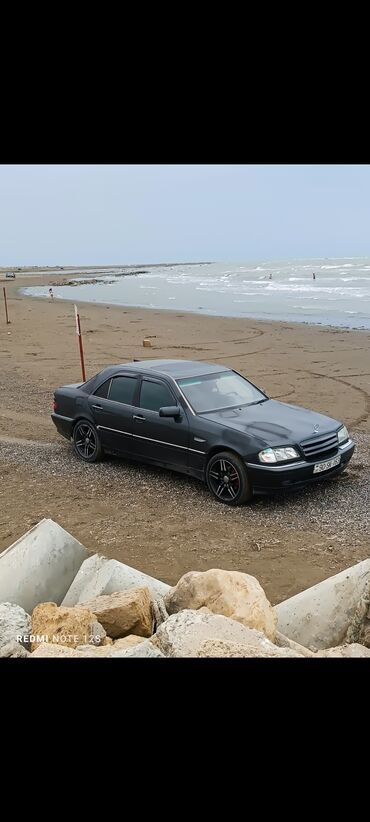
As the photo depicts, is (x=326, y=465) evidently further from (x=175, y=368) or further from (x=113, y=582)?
(x=113, y=582)

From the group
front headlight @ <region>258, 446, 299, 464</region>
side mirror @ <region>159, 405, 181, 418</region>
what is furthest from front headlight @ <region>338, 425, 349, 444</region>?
side mirror @ <region>159, 405, 181, 418</region>

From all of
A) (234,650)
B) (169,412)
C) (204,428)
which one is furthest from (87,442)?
(234,650)

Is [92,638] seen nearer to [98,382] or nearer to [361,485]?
[361,485]

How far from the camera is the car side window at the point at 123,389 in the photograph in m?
8.01

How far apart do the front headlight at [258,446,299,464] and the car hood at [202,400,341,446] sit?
0.08 metres

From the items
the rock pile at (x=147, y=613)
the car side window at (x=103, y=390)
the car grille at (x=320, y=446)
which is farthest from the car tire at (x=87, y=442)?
the rock pile at (x=147, y=613)

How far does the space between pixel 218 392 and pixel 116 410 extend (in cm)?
135

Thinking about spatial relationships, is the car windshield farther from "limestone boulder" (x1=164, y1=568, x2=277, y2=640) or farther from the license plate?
"limestone boulder" (x1=164, y1=568, x2=277, y2=640)

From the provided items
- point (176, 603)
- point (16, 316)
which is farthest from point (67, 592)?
point (16, 316)

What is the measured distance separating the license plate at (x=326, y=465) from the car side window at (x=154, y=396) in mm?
1866

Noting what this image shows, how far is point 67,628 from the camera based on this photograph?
3.56 m

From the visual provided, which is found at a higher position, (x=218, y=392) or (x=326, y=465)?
(x=218, y=392)

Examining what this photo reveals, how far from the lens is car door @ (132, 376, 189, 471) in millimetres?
7281
